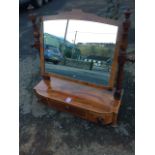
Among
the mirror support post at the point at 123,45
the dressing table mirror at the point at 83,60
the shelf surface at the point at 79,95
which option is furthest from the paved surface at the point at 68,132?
the mirror support post at the point at 123,45

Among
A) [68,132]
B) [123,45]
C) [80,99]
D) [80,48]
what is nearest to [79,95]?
[80,99]

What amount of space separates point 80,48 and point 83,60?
12 centimetres

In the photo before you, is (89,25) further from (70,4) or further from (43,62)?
(70,4)

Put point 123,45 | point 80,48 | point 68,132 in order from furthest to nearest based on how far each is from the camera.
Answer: point 68,132
point 80,48
point 123,45

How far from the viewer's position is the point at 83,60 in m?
1.96

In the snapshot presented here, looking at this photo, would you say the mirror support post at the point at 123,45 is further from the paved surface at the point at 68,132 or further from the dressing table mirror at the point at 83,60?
the paved surface at the point at 68,132

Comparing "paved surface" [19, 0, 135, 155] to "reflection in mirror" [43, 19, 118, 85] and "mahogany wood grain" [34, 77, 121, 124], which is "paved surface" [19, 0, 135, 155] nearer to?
"mahogany wood grain" [34, 77, 121, 124]

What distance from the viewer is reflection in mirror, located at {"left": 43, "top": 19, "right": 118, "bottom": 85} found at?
5.89 ft

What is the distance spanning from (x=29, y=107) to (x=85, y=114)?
0.76 meters

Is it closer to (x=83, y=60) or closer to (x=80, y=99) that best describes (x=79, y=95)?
(x=80, y=99)

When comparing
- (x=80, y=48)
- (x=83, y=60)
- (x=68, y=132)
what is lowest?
(x=68, y=132)


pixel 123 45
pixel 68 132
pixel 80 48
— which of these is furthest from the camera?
pixel 68 132

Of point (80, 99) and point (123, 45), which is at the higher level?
point (123, 45)

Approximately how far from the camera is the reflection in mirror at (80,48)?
179cm
